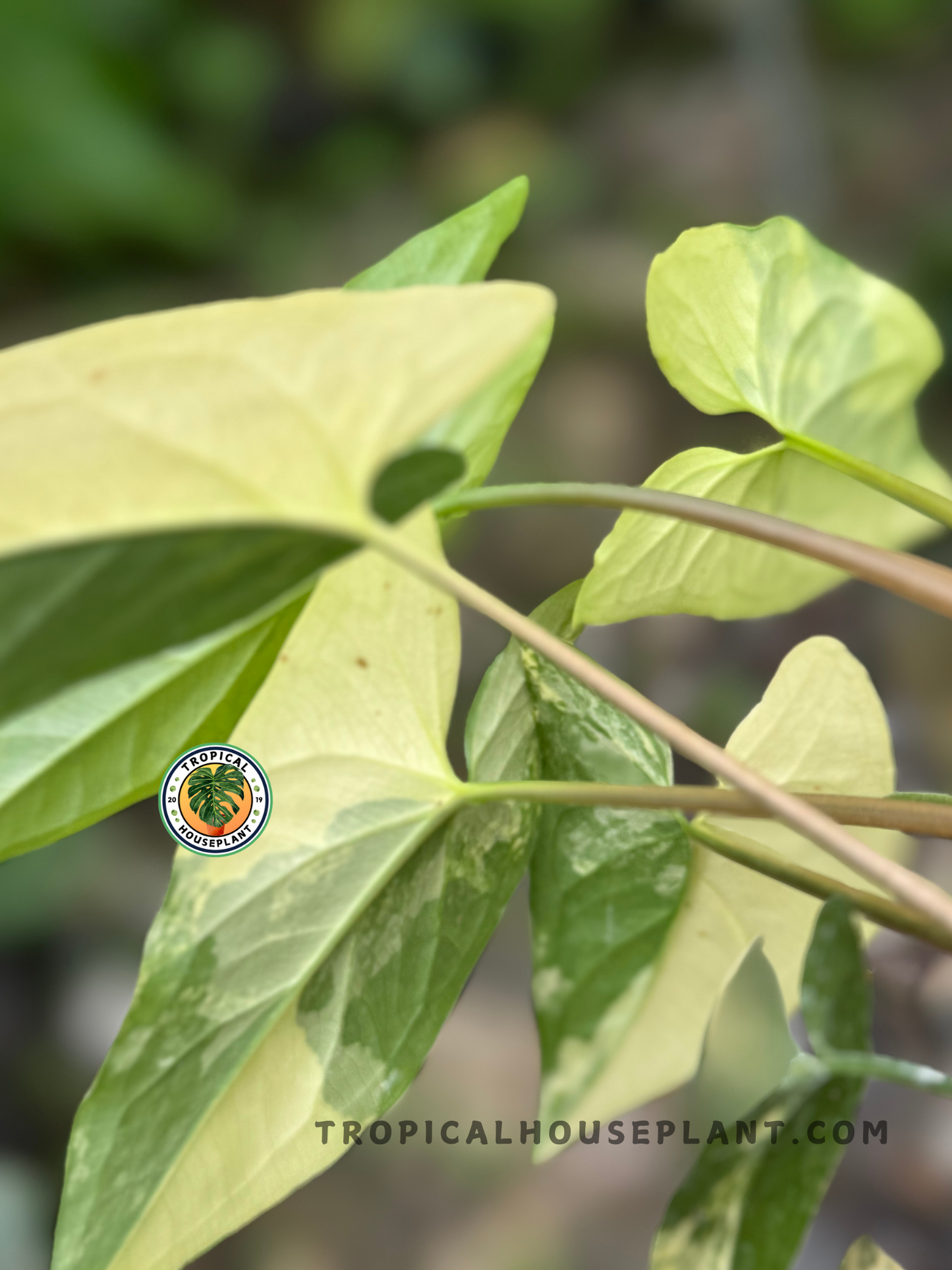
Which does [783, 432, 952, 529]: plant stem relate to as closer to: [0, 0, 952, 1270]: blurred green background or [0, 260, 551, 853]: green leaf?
[0, 260, 551, 853]: green leaf

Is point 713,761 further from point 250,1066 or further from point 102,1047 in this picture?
point 102,1047

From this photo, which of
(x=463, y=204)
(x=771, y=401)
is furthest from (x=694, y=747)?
(x=463, y=204)

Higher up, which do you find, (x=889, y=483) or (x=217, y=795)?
(x=889, y=483)

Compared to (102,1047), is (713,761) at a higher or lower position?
higher

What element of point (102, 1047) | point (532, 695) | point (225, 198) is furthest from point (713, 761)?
point (225, 198)

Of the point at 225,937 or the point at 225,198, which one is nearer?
the point at 225,937

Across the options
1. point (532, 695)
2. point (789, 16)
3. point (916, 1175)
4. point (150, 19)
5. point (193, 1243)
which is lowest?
point (916, 1175)

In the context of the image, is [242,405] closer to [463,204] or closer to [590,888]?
[590,888]
